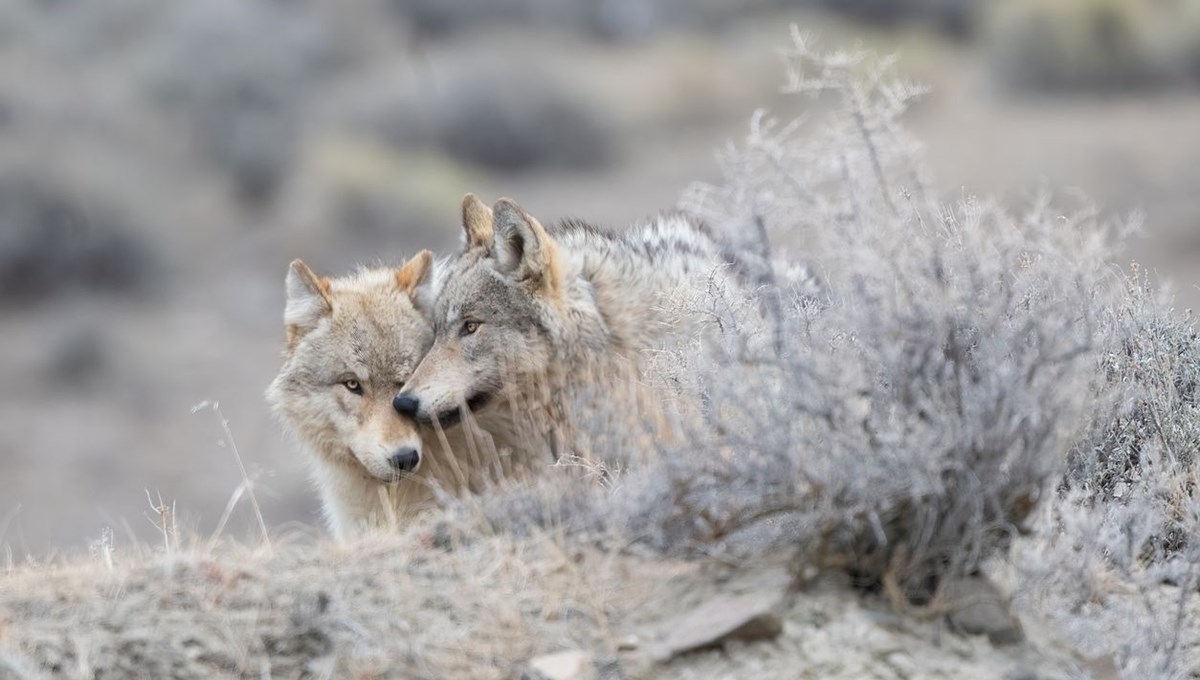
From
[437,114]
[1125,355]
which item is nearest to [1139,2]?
[437,114]

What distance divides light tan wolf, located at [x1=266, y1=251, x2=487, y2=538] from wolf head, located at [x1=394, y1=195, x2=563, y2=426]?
151mm

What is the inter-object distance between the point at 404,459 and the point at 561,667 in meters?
2.52

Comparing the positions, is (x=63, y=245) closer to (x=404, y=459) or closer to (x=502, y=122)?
(x=502, y=122)

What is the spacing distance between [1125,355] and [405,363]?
12.1 ft

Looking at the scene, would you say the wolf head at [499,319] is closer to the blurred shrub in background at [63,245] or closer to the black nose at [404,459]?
the black nose at [404,459]

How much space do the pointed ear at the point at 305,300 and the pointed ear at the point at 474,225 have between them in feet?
2.66

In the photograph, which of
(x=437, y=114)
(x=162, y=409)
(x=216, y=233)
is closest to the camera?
(x=162, y=409)

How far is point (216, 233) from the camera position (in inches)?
1241

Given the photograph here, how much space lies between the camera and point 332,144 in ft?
119

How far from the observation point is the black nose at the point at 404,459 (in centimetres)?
746

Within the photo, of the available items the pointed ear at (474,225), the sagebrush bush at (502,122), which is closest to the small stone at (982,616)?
the pointed ear at (474,225)

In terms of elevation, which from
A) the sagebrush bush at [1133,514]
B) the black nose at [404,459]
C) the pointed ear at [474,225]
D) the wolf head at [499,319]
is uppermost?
the pointed ear at [474,225]

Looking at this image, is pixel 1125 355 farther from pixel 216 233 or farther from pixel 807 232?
pixel 216 233

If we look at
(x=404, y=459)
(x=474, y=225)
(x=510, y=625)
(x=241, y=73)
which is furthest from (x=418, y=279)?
(x=241, y=73)
